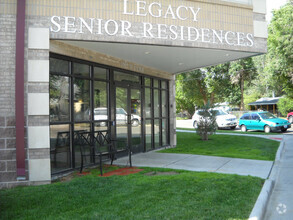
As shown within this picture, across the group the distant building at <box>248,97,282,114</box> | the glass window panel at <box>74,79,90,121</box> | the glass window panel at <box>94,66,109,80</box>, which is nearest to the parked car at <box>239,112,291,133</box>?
the glass window panel at <box>94,66,109,80</box>

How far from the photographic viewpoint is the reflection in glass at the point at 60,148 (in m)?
6.53

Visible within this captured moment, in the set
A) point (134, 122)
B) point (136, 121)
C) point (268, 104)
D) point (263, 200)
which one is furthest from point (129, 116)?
point (268, 104)

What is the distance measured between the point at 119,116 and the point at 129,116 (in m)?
0.54

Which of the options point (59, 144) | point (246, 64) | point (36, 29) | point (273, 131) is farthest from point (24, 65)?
point (246, 64)

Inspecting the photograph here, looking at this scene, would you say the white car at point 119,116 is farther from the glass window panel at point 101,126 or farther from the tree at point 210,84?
the tree at point 210,84

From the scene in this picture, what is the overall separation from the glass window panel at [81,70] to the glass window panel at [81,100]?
168mm

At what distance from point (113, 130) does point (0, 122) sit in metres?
3.66

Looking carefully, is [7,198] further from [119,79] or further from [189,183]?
[119,79]

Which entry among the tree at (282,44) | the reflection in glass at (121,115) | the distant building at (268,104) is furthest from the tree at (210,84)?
the reflection in glass at (121,115)

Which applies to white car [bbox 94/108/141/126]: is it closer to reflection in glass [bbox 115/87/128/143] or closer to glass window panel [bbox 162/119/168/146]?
reflection in glass [bbox 115/87/128/143]

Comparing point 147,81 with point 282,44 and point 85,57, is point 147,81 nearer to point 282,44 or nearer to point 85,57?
point 85,57

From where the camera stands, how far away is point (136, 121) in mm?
10062

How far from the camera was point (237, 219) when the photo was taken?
3.78 meters

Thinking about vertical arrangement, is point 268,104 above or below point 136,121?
above
